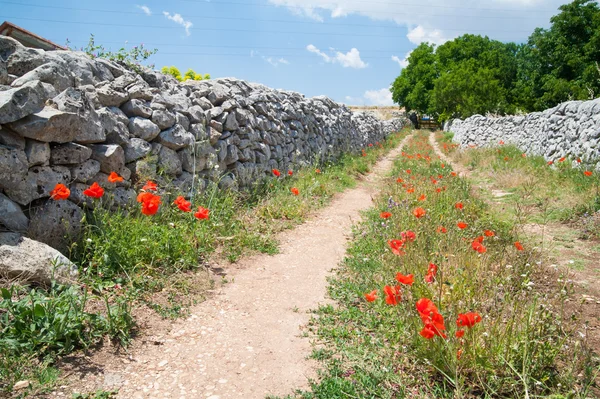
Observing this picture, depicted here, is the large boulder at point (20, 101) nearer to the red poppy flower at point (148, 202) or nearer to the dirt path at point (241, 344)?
the red poppy flower at point (148, 202)

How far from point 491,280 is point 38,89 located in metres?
4.23

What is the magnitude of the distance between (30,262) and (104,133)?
65.0 inches

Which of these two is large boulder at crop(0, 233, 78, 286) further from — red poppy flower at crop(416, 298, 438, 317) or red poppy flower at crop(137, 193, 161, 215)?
red poppy flower at crop(416, 298, 438, 317)

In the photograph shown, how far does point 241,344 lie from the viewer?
9.91ft

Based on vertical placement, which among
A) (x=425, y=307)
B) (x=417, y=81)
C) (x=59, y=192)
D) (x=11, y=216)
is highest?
(x=417, y=81)

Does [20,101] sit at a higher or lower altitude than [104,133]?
higher

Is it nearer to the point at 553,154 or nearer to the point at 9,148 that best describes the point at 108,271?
the point at 9,148

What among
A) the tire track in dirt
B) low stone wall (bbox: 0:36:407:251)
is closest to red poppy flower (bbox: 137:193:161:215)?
low stone wall (bbox: 0:36:407:251)

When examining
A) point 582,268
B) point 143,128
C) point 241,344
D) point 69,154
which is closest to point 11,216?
point 69,154

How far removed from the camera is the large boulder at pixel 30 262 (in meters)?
2.88

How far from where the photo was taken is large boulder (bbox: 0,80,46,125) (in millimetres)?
3127

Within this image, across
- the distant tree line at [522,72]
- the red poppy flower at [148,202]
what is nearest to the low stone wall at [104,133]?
the red poppy flower at [148,202]

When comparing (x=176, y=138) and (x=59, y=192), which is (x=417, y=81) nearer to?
(x=176, y=138)

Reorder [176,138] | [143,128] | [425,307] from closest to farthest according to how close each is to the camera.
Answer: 1. [425,307]
2. [143,128]
3. [176,138]
